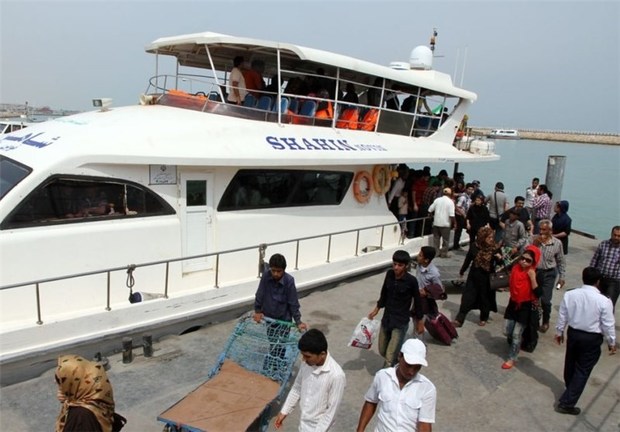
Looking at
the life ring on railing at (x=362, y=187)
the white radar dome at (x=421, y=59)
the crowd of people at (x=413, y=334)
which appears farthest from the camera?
the white radar dome at (x=421, y=59)

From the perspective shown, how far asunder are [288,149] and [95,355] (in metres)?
3.52

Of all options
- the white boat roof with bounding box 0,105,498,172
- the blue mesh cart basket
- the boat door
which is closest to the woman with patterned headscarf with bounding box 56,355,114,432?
the blue mesh cart basket

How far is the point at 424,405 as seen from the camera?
2.67 meters

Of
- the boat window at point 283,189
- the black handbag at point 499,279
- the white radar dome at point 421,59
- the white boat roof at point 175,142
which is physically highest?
the white radar dome at point 421,59

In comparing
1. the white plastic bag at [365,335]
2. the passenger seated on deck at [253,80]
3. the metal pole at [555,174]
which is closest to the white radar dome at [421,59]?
the passenger seated on deck at [253,80]

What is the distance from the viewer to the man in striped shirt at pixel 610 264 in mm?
5766

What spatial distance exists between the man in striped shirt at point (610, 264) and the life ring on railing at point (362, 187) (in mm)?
3470

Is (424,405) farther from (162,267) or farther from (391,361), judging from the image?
(162,267)

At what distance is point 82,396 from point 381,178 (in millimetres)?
6515

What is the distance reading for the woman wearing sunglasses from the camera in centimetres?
514

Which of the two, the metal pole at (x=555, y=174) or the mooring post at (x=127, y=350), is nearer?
the mooring post at (x=127, y=350)

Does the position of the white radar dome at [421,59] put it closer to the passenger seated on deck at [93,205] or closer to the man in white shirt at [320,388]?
the passenger seated on deck at [93,205]

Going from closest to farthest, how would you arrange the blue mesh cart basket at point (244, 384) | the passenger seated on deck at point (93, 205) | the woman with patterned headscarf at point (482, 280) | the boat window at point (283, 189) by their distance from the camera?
the blue mesh cart basket at point (244, 384) → the passenger seated on deck at point (93, 205) → the woman with patterned headscarf at point (482, 280) → the boat window at point (283, 189)

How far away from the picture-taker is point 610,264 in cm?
582
